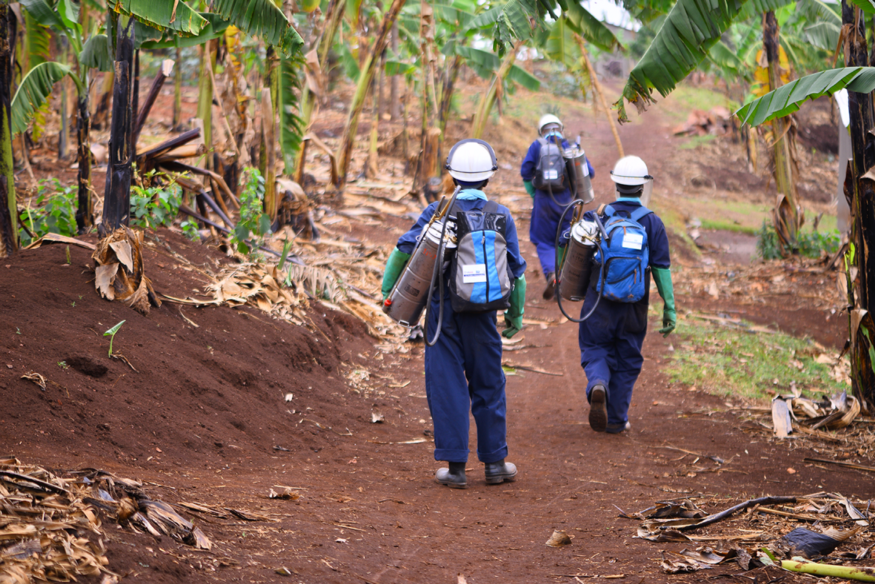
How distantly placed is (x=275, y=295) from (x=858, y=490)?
16.7 feet

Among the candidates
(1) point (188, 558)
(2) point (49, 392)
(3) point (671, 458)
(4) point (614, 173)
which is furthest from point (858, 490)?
(2) point (49, 392)

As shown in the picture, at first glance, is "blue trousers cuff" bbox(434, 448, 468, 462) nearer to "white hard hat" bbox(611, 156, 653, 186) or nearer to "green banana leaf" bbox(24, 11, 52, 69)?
"white hard hat" bbox(611, 156, 653, 186)

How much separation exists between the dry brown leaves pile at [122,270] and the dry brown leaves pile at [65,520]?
8.65 ft

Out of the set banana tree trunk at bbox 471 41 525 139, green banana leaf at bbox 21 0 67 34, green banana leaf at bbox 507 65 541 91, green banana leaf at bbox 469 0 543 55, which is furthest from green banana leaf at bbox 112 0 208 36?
green banana leaf at bbox 507 65 541 91

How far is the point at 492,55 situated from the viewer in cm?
1580

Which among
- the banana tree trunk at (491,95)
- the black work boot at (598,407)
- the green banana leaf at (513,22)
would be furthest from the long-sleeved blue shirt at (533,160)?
the banana tree trunk at (491,95)

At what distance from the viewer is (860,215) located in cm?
550

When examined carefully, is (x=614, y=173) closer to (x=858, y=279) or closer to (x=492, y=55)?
(x=858, y=279)

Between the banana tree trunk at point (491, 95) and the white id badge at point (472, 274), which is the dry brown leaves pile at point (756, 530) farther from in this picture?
the banana tree trunk at point (491, 95)

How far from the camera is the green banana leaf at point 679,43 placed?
502cm

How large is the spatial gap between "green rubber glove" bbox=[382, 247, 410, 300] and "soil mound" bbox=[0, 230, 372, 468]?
4.41ft

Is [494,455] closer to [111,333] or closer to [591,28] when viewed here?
[111,333]

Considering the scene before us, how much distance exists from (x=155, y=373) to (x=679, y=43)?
168 inches

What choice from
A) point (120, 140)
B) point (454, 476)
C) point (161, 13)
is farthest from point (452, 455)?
point (161, 13)
